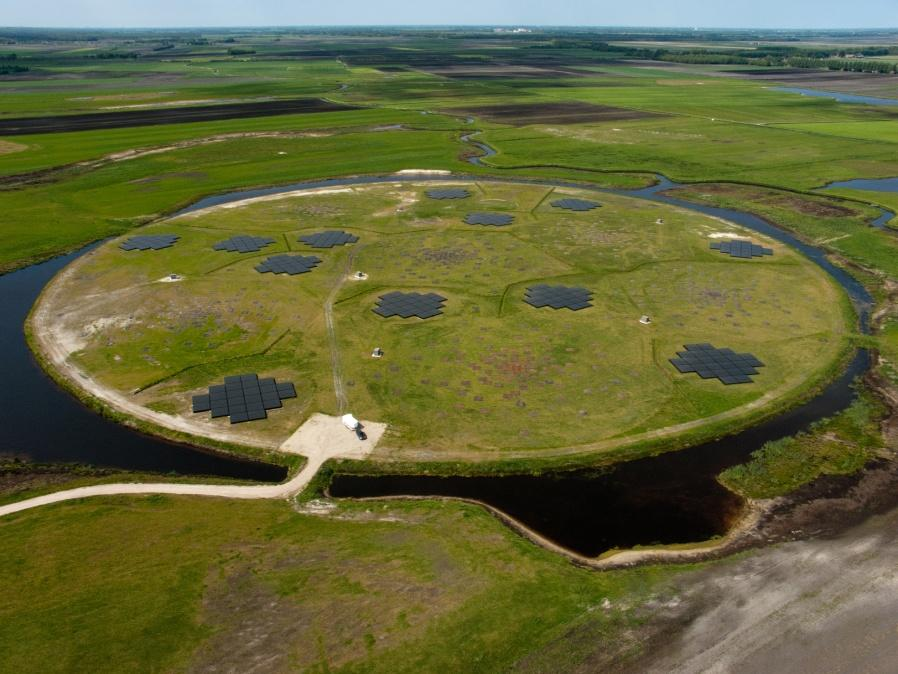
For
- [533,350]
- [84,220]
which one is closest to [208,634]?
[533,350]

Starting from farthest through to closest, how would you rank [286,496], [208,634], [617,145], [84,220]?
[617,145]
[84,220]
[286,496]
[208,634]

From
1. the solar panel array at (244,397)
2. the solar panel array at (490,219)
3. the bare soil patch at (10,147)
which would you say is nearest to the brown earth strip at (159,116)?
the bare soil patch at (10,147)

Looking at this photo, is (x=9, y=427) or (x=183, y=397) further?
(x=183, y=397)

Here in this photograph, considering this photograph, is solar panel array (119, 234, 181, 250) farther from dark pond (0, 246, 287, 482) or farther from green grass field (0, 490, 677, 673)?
green grass field (0, 490, 677, 673)

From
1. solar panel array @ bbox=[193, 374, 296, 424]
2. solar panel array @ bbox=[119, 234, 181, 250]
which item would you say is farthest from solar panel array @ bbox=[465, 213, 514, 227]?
solar panel array @ bbox=[193, 374, 296, 424]

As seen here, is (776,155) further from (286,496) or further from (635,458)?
(286,496)

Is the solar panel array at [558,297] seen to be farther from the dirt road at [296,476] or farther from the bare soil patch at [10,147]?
the bare soil patch at [10,147]
